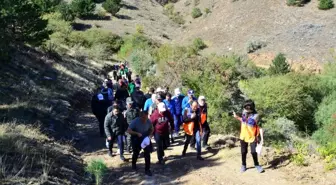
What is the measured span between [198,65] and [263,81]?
3.44m

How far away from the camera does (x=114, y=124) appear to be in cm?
1064

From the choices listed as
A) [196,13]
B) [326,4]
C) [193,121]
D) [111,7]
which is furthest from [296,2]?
[193,121]

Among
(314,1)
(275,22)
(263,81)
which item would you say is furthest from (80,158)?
(314,1)

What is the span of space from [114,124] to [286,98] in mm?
9224

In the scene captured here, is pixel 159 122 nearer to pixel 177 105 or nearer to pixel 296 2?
pixel 177 105

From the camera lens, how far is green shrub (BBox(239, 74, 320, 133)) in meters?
17.5

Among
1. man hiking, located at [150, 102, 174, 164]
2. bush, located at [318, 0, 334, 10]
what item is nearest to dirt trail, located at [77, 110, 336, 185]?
man hiking, located at [150, 102, 174, 164]

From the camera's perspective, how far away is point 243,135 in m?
9.48

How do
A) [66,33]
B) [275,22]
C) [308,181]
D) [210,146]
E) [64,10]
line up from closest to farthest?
[308,181]
[210,146]
[66,33]
[275,22]
[64,10]

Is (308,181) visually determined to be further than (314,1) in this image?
No

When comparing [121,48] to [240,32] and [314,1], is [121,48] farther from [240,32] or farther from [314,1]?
[314,1]

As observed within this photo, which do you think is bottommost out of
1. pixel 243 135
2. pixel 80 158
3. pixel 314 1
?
pixel 80 158

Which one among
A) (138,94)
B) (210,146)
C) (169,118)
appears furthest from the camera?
(138,94)

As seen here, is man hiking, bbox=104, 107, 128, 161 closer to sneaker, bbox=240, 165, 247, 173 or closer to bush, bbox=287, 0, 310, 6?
sneaker, bbox=240, 165, 247, 173
